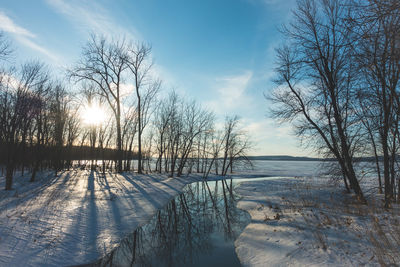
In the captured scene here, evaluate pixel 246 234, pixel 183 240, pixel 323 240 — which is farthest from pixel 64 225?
pixel 323 240

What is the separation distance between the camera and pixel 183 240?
293 inches

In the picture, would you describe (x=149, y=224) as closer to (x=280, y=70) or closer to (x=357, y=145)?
(x=280, y=70)

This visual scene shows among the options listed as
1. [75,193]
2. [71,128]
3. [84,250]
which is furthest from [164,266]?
[71,128]

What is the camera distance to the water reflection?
229 inches

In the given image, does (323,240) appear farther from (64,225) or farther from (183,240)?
(64,225)

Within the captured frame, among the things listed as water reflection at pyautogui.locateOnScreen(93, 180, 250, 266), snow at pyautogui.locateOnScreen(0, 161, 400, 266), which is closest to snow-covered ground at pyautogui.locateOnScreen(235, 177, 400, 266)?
snow at pyautogui.locateOnScreen(0, 161, 400, 266)

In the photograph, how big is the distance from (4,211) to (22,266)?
5.42 meters

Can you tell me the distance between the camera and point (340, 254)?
16.4 feet

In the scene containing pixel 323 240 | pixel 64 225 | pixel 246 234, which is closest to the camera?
pixel 323 240

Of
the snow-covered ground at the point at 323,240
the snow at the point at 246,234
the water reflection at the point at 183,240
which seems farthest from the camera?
the water reflection at the point at 183,240

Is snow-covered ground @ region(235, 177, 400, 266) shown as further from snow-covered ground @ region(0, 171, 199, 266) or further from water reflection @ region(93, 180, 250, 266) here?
snow-covered ground @ region(0, 171, 199, 266)

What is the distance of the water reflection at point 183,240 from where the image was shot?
5.83 meters

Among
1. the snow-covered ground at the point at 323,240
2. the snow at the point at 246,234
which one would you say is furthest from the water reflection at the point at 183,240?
the snow-covered ground at the point at 323,240

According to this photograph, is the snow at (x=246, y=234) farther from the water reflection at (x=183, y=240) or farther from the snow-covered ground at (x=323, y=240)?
the water reflection at (x=183, y=240)
